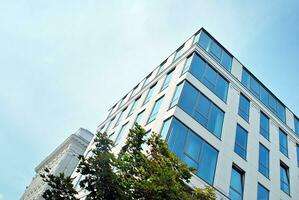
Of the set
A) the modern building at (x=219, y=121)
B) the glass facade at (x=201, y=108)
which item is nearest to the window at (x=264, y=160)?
the modern building at (x=219, y=121)

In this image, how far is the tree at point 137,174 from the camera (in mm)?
9477

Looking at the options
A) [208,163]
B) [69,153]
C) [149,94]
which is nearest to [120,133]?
[149,94]

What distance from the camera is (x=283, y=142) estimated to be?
87.3 feet

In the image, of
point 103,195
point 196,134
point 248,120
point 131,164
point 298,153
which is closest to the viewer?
point 103,195

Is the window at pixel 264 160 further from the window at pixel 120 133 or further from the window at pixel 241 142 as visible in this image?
the window at pixel 120 133

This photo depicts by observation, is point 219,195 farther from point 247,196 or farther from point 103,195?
point 103,195

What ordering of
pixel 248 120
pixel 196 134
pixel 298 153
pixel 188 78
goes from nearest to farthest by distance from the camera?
pixel 196 134
pixel 188 78
pixel 248 120
pixel 298 153

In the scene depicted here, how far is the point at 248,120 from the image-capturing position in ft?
78.1

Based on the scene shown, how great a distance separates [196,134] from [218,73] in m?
6.96

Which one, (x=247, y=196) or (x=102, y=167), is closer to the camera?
(x=102, y=167)

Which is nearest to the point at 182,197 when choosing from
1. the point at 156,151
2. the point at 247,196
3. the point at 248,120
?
the point at 156,151

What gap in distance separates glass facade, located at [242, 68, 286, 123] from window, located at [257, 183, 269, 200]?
8258 millimetres

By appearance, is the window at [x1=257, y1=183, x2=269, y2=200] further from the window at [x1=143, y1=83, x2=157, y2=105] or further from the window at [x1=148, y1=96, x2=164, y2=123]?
the window at [x1=143, y1=83, x2=157, y2=105]

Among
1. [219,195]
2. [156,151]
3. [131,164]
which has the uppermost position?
[219,195]
